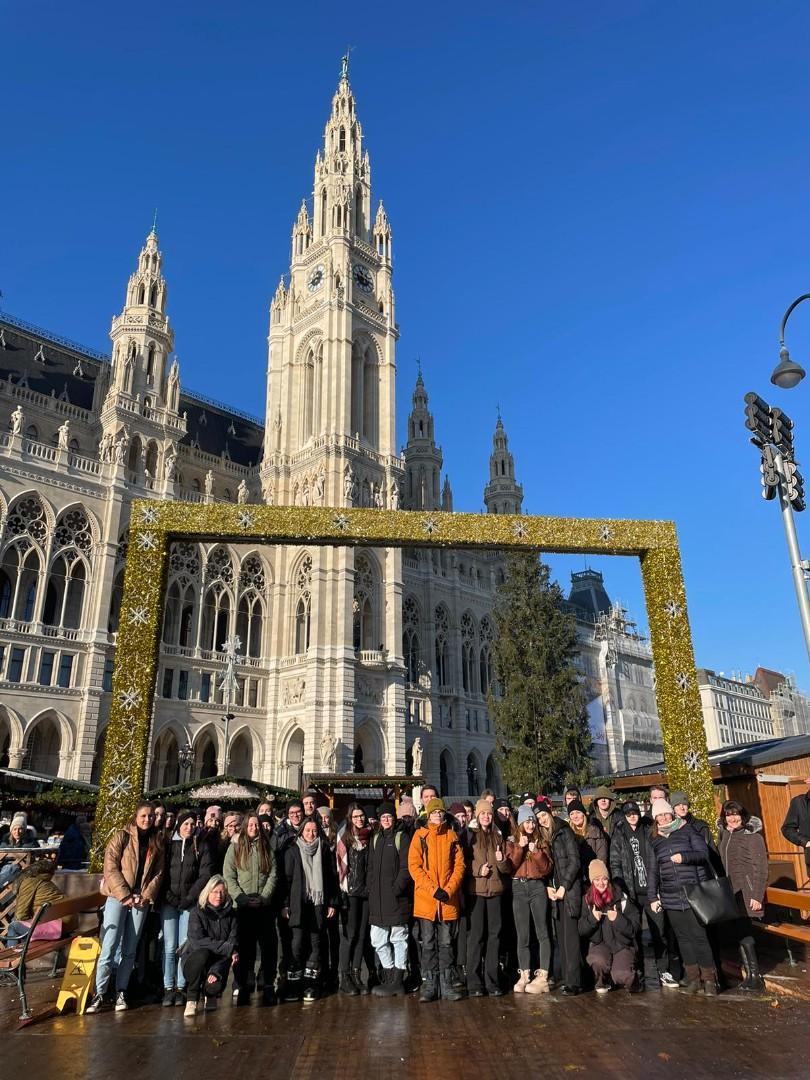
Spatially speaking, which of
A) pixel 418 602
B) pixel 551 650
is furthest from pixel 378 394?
pixel 551 650

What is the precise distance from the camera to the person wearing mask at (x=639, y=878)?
7543 millimetres

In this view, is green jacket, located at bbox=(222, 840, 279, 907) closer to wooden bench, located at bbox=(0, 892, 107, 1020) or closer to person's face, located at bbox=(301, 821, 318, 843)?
person's face, located at bbox=(301, 821, 318, 843)

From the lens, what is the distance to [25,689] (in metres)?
29.6

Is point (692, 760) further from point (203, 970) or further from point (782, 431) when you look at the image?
point (203, 970)

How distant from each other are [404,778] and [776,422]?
17.5 m

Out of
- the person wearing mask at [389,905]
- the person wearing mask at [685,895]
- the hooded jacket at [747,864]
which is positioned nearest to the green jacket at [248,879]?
the person wearing mask at [389,905]

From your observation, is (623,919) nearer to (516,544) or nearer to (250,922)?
(250,922)

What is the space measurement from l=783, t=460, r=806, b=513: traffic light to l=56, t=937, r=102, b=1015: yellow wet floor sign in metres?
9.71

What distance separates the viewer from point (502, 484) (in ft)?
190

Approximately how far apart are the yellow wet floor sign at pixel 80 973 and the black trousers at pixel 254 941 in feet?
4.16

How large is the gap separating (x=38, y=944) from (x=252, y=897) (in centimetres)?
231

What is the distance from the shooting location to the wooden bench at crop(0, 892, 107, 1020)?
6613 millimetres

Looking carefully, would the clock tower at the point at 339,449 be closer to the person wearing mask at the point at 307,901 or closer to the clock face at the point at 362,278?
the clock face at the point at 362,278

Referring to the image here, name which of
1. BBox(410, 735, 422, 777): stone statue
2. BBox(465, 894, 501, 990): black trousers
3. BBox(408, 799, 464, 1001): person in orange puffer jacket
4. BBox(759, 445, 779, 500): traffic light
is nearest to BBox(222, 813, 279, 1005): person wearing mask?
BBox(408, 799, 464, 1001): person in orange puffer jacket
